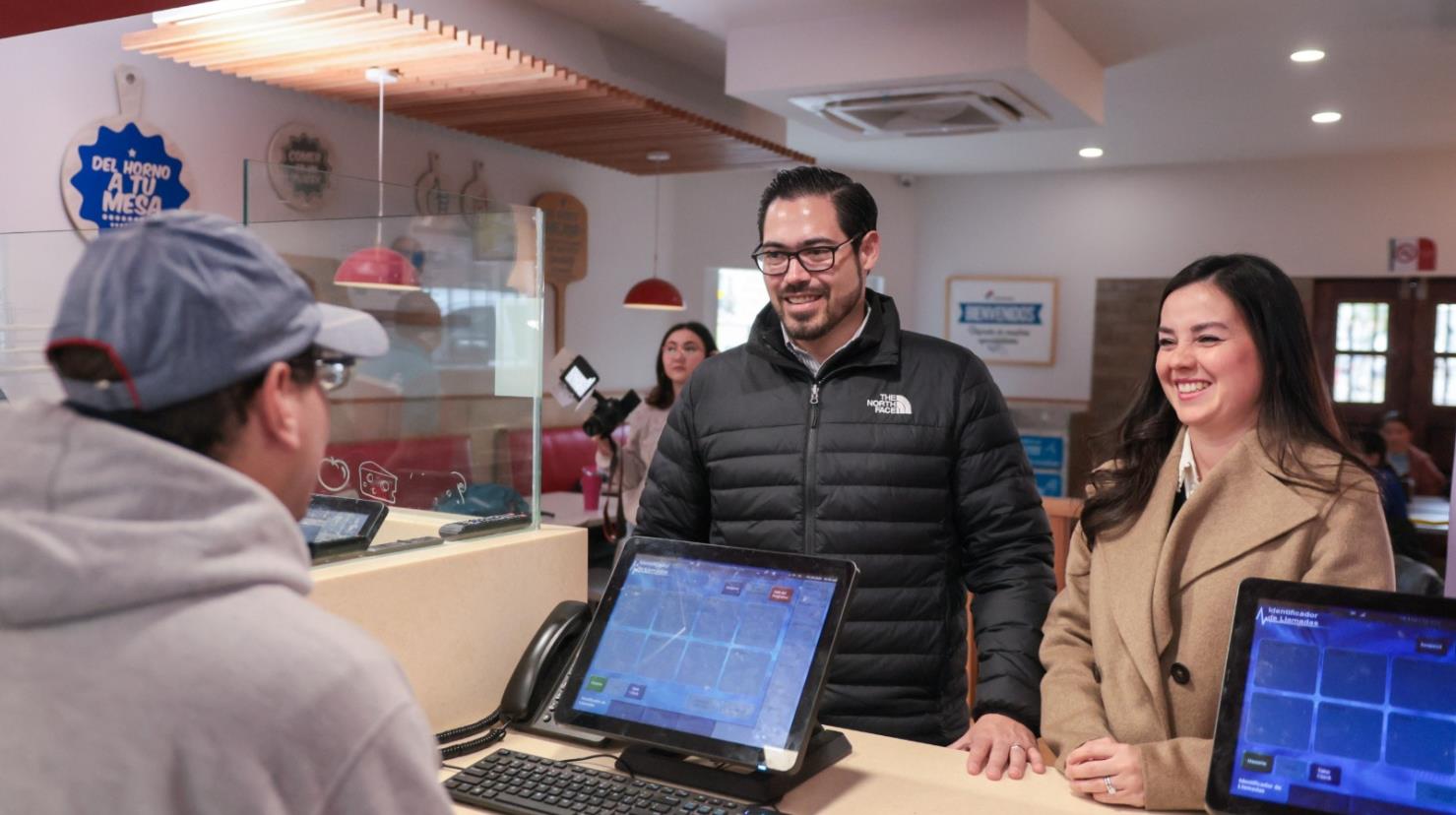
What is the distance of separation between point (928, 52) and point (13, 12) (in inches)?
165

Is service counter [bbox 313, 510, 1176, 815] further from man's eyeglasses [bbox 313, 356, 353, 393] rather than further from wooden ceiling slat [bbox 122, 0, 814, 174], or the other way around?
wooden ceiling slat [bbox 122, 0, 814, 174]

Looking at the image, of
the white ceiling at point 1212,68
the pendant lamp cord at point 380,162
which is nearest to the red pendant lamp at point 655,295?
the white ceiling at point 1212,68

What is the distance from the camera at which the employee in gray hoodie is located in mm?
758

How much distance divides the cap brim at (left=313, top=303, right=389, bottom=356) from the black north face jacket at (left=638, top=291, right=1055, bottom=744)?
1.23 meters

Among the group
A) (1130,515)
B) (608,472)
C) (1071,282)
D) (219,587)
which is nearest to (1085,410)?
(1071,282)

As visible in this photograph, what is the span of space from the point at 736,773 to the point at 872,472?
2.43ft

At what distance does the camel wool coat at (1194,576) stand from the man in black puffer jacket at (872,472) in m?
0.25

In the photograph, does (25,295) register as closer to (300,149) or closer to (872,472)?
(872,472)

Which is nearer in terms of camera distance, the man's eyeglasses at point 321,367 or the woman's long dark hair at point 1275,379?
the man's eyeglasses at point 321,367

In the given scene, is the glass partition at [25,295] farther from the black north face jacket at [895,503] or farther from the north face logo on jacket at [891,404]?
the north face logo on jacket at [891,404]

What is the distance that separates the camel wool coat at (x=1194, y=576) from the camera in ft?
5.21

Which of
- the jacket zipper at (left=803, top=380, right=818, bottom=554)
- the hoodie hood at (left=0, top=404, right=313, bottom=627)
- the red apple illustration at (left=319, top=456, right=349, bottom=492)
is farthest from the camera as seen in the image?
the jacket zipper at (left=803, top=380, right=818, bottom=554)

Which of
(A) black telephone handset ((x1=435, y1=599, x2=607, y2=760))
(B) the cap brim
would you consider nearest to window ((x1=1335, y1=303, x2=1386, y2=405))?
(A) black telephone handset ((x1=435, y1=599, x2=607, y2=760))

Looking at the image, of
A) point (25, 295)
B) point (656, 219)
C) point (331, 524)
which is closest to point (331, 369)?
point (331, 524)
